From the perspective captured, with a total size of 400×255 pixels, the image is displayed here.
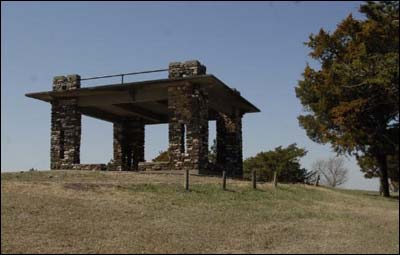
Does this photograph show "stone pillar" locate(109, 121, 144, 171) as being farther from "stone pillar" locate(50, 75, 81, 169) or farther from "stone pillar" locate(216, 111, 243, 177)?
"stone pillar" locate(216, 111, 243, 177)

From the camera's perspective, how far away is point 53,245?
982 centimetres

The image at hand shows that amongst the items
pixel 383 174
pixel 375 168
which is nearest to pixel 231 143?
pixel 383 174

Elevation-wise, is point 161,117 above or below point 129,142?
above

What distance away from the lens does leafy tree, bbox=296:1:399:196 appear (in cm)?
2408

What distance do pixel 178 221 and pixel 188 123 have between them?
479 inches

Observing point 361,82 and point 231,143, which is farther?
point 231,143

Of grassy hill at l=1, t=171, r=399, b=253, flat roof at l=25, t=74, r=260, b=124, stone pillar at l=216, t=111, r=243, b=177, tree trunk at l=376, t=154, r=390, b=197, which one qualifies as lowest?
grassy hill at l=1, t=171, r=399, b=253

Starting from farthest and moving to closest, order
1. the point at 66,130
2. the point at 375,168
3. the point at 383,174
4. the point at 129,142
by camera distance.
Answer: the point at 375,168 → the point at 129,142 → the point at 383,174 → the point at 66,130

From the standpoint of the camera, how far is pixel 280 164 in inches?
1678

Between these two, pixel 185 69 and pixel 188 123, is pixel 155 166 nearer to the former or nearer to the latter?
pixel 188 123

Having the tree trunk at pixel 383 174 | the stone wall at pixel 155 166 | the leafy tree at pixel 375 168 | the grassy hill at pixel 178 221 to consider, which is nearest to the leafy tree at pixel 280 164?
the leafy tree at pixel 375 168

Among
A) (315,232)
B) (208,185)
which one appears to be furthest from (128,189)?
(315,232)

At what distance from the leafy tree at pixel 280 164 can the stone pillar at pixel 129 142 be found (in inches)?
453

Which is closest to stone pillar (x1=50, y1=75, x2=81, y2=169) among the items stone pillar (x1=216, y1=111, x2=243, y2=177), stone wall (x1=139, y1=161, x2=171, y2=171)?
stone wall (x1=139, y1=161, x2=171, y2=171)
